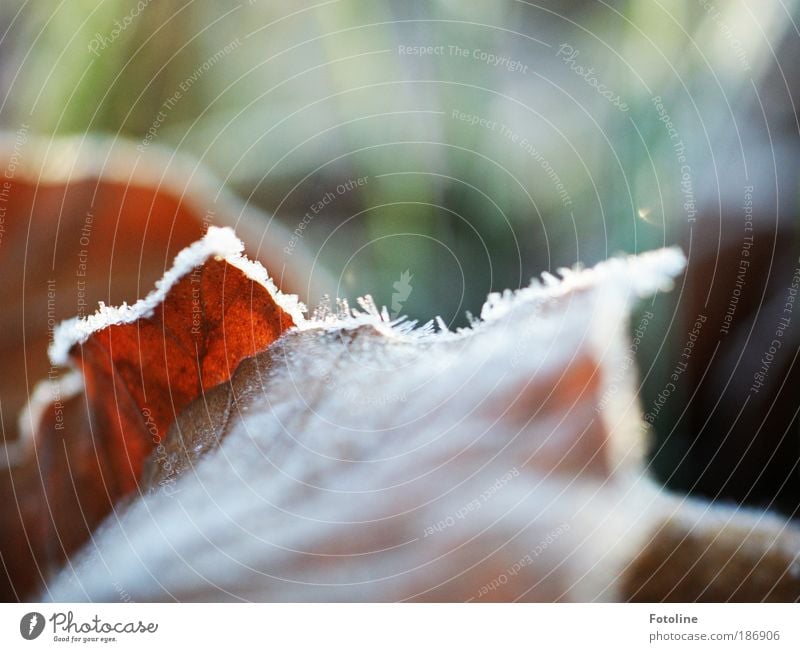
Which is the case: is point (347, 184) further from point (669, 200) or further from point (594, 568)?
point (594, 568)

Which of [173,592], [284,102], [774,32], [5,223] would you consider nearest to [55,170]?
[5,223]

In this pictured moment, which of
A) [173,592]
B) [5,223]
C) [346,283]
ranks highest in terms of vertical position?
→ [5,223]

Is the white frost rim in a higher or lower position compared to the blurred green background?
lower

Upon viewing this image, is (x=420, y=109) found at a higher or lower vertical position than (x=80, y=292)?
higher

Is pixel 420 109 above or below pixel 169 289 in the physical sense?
above

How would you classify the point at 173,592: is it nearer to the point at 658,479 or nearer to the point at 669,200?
the point at 658,479

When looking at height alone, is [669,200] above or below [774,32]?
below

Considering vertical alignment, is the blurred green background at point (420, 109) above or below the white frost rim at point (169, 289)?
above

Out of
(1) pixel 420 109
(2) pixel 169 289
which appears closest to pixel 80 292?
(2) pixel 169 289

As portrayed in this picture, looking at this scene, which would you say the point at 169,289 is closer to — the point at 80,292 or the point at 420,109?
the point at 80,292
